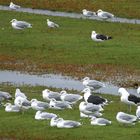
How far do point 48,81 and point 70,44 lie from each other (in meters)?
8.54

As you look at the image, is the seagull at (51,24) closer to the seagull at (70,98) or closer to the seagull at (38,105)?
the seagull at (70,98)

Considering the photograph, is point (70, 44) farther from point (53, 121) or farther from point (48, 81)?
point (53, 121)

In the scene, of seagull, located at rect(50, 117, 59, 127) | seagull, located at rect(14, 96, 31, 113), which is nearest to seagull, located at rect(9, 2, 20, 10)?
seagull, located at rect(14, 96, 31, 113)

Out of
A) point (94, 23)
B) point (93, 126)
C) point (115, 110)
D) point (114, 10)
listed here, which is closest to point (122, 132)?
point (93, 126)

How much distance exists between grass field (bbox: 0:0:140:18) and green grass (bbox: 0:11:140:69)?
592 centimetres

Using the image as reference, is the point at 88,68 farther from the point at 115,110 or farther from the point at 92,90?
the point at 115,110

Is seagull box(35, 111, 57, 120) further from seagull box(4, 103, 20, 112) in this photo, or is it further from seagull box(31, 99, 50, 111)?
seagull box(4, 103, 20, 112)

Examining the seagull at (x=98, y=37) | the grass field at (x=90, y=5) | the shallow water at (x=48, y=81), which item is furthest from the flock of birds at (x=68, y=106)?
the grass field at (x=90, y=5)

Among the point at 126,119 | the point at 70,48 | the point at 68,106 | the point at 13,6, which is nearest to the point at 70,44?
the point at 70,48

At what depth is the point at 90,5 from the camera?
59.7 metres

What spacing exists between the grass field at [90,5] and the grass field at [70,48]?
6.10m

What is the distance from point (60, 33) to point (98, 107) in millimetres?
20747

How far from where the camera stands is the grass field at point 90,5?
188 feet

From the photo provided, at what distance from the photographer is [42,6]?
2328 inches
